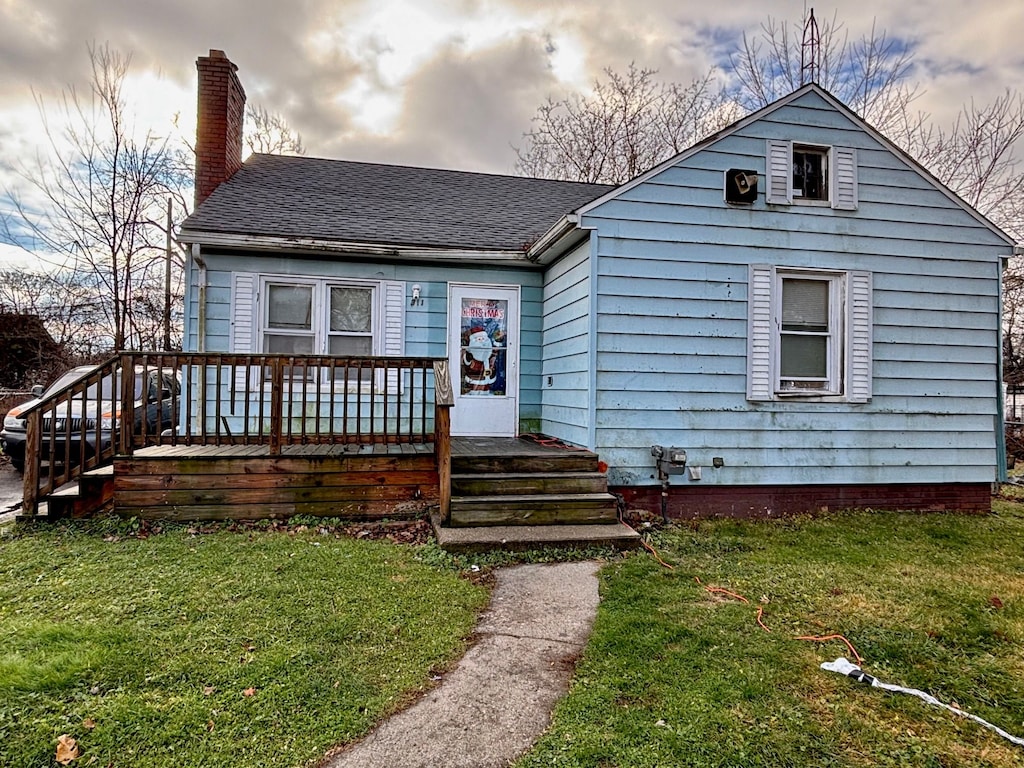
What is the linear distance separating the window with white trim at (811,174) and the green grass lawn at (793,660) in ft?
12.4

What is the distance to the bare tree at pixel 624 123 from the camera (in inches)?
683

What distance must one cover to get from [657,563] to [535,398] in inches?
134

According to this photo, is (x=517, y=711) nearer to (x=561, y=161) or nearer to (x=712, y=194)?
(x=712, y=194)

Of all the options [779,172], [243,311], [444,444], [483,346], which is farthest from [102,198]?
[779,172]

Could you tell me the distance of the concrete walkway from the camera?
85.7 inches

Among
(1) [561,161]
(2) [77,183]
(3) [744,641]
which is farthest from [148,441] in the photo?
(1) [561,161]

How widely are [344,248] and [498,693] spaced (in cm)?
543

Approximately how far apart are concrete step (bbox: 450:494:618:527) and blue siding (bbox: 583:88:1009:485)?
2.27 ft

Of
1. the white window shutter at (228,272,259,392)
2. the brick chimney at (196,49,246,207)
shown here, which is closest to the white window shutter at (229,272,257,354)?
the white window shutter at (228,272,259,392)

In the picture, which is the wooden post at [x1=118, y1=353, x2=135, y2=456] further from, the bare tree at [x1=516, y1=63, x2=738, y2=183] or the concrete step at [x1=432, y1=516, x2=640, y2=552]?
the bare tree at [x1=516, y1=63, x2=738, y2=183]

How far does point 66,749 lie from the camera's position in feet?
6.80

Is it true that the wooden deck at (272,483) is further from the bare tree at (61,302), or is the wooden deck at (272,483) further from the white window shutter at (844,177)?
the bare tree at (61,302)

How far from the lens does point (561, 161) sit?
60.5 ft

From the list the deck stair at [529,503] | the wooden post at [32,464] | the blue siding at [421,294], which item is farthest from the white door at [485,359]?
the wooden post at [32,464]
